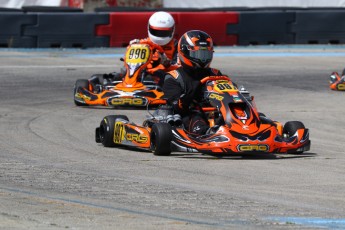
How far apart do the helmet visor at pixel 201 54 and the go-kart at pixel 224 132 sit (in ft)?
0.95

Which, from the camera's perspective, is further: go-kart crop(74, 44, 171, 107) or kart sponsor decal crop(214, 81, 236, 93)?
go-kart crop(74, 44, 171, 107)

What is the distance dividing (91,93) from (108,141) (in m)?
4.11

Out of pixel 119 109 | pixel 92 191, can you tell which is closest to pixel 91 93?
pixel 119 109

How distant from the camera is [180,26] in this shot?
75.6 feet

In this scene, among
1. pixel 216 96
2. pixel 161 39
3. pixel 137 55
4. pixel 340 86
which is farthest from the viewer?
pixel 340 86

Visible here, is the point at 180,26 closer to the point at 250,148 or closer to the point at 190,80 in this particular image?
the point at 190,80

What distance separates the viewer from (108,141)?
1020 cm

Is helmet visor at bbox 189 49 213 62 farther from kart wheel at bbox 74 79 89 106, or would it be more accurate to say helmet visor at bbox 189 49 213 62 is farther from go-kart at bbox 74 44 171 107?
kart wheel at bbox 74 79 89 106

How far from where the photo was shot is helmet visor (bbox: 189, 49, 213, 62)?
1024cm

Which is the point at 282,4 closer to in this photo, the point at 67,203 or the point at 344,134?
the point at 344,134

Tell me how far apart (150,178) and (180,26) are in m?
15.1

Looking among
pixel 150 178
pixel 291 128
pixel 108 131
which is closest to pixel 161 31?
pixel 108 131

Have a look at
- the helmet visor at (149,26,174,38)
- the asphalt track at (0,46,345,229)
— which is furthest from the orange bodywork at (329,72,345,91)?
the helmet visor at (149,26,174,38)

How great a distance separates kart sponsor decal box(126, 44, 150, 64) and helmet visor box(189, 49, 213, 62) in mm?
3915
